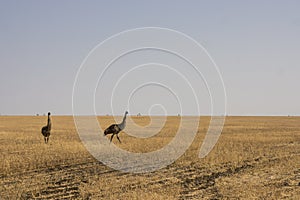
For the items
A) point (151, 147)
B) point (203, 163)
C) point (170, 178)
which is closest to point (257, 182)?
point (170, 178)

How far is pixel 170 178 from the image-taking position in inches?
577

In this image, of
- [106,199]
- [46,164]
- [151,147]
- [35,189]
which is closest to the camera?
[106,199]

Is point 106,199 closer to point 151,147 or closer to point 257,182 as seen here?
point 257,182

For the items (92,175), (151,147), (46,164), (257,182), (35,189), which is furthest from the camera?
(151,147)

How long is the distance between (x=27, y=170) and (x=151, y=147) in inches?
359

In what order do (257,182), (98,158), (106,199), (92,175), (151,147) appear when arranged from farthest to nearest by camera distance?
(151,147), (98,158), (92,175), (257,182), (106,199)

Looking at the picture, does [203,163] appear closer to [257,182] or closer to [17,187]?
[257,182]

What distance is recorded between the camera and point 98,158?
19.5 meters

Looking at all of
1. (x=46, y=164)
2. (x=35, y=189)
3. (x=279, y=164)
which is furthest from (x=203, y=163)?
(x=35, y=189)

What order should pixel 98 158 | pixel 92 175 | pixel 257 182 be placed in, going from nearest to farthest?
pixel 257 182 < pixel 92 175 < pixel 98 158

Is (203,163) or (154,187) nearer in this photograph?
(154,187)

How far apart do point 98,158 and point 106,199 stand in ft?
26.7

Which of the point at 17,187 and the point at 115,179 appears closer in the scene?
the point at 17,187

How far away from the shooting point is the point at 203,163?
1784 cm
